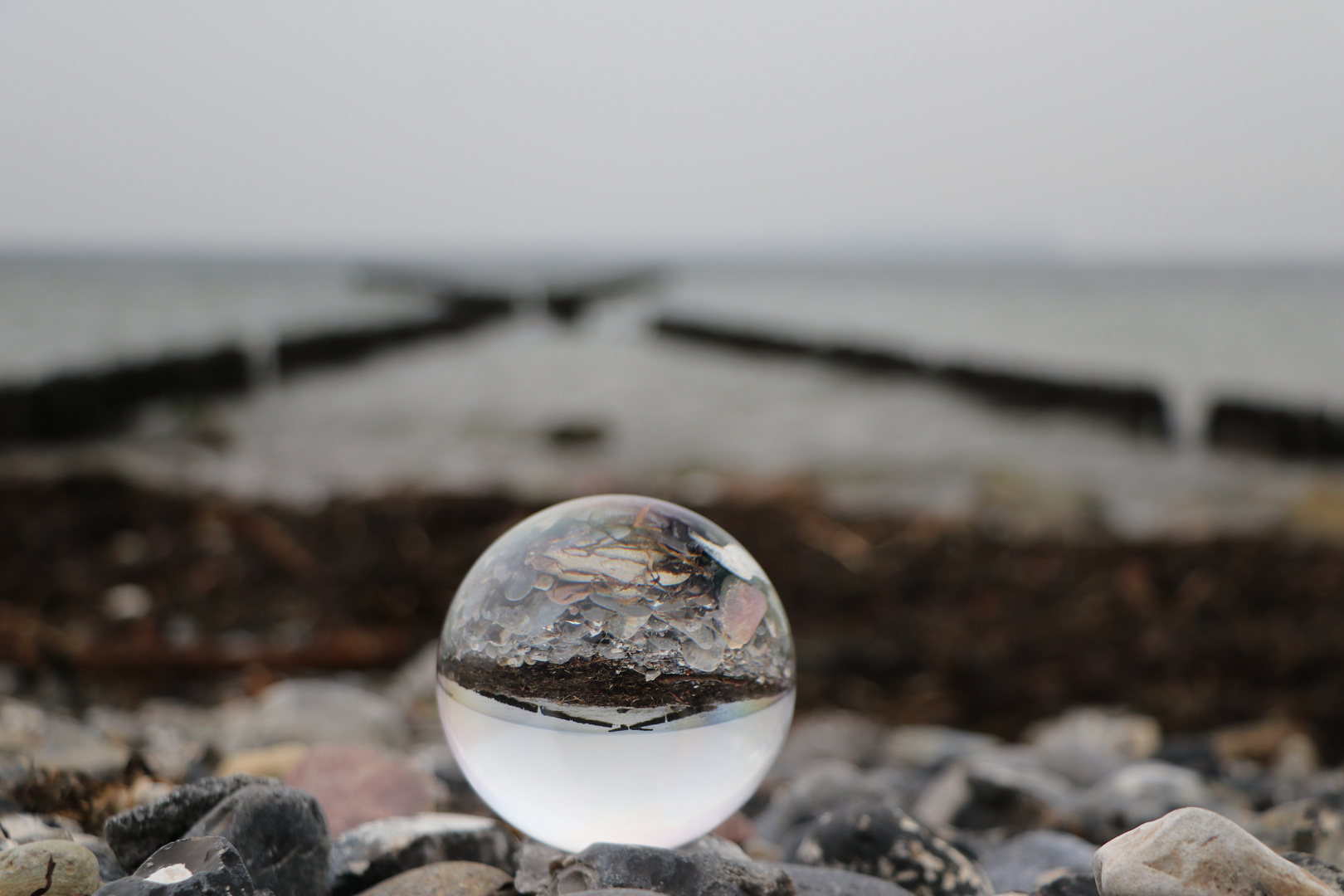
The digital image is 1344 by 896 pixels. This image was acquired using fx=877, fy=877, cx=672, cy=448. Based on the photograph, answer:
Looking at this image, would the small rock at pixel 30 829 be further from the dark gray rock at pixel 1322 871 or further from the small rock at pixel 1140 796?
the small rock at pixel 1140 796

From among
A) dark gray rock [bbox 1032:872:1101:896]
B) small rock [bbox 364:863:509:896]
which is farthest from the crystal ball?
dark gray rock [bbox 1032:872:1101:896]

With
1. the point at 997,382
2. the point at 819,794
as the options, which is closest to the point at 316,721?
the point at 819,794

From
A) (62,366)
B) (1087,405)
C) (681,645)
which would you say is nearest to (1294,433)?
(1087,405)

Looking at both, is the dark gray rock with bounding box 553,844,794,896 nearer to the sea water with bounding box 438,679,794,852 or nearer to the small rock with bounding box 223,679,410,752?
the sea water with bounding box 438,679,794,852

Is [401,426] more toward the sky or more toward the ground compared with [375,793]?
more toward the ground

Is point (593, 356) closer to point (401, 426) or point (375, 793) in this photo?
point (401, 426)

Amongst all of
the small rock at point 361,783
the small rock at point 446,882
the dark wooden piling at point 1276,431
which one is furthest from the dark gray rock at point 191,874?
the dark wooden piling at point 1276,431
